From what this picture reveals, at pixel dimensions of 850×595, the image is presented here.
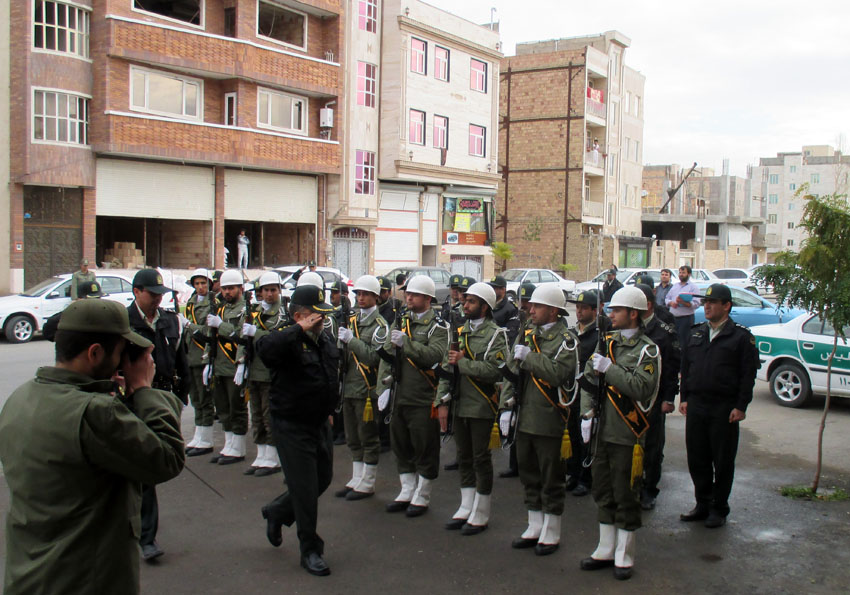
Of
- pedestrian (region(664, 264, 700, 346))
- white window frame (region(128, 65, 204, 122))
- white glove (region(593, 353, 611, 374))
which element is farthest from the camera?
white window frame (region(128, 65, 204, 122))

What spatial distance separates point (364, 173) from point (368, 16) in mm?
6808

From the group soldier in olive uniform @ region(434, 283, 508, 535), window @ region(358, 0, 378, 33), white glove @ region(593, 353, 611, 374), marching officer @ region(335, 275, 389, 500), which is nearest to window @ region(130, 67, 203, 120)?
window @ region(358, 0, 378, 33)

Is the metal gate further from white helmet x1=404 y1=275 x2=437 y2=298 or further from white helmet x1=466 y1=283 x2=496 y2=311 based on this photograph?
white helmet x1=466 y1=283 x2=496 y2=311

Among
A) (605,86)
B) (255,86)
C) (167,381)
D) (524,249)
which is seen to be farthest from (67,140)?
(605,86)

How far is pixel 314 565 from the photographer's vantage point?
17.8 ft

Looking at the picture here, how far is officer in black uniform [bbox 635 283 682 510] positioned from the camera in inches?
276

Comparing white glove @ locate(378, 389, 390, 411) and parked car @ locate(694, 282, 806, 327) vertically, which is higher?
parked car @ locate(694, 282, 806, 327)

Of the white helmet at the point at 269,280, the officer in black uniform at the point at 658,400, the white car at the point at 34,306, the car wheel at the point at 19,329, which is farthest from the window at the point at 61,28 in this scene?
the officer in black uniform at the point at 658,400

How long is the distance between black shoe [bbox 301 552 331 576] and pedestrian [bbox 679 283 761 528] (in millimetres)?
3269

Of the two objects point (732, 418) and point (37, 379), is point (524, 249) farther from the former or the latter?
point (37, 379)

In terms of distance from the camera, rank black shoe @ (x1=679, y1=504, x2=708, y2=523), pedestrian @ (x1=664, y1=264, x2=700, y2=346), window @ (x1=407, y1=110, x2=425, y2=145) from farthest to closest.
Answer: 1. window @ (x1=407, y1=110, x2=425, y2=145)
2. pedestrian @ (x1=664, y1=264, x2=700, y2=346)
3. black shoe @ (x1=679, y1=504, x2=708, y2=523)

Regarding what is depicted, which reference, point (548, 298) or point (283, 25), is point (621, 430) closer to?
point (548, 298)

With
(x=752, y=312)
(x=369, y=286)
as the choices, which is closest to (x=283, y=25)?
(x=752, y=312)

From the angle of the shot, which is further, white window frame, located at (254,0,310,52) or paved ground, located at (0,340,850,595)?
white window frame, located at (254,0,310,52)
